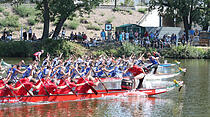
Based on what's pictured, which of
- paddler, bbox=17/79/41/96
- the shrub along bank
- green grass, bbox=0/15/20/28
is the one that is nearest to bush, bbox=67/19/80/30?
green grass, bbox=0/15/20/28

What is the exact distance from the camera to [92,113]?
50.8ft

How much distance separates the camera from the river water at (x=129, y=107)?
15383 mm

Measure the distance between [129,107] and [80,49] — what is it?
19.4 m

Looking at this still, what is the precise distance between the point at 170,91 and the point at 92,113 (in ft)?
20.8

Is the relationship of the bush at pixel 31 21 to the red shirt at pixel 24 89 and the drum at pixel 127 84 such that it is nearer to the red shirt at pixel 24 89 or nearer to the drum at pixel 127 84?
the drum at pixel 127 84

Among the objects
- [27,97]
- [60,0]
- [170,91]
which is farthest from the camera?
[60,0]

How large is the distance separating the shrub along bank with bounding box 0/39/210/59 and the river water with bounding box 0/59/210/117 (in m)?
15.8

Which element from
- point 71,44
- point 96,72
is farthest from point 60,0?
point 96,72

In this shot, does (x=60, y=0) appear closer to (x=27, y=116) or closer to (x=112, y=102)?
(x=112, y=102)

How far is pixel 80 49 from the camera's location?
1395 inches

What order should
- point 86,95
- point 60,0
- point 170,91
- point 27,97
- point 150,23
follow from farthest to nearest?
point 150,23
point 60,0
point 170,91
point 86,95
point 27,97

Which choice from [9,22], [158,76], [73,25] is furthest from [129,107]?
[9,22]

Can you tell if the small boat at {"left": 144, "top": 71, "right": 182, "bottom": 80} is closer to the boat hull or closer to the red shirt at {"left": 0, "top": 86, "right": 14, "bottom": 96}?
the boat hull

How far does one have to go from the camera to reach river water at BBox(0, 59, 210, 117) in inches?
606
